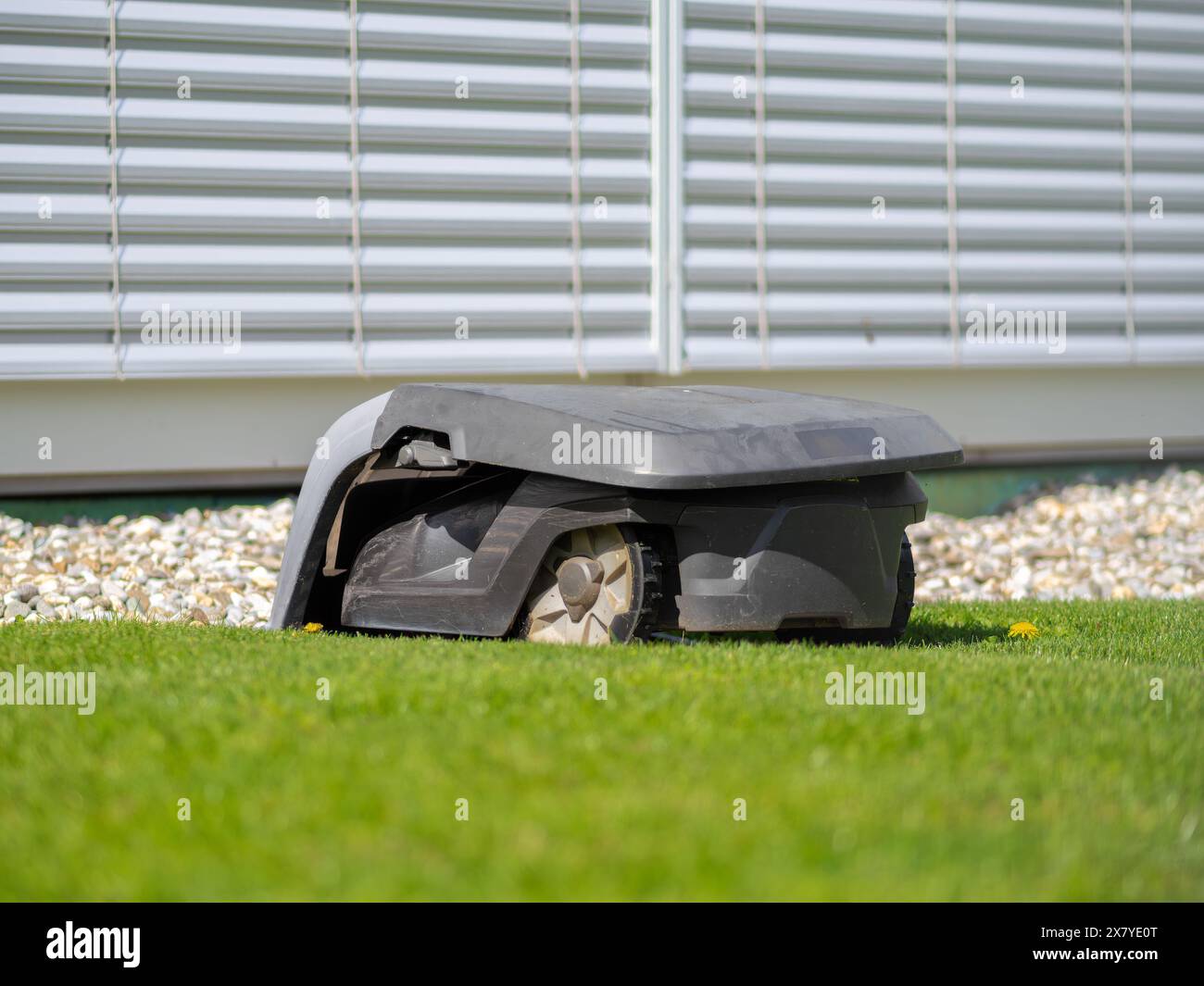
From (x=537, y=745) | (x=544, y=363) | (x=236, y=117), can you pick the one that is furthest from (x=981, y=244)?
(x=537, y=745)

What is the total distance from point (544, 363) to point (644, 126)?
1614mm

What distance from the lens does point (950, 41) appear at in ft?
29.9

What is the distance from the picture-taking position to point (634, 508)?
4.64 meters

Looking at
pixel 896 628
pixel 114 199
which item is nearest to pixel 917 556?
pixel 896 628

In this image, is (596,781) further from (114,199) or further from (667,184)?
(667,184)

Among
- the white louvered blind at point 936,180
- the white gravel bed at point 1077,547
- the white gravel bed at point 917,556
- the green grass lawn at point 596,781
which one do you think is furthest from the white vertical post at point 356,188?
the green grass lawn at point 596,781

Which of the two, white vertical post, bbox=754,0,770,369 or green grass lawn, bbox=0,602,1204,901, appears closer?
green grass lawn, bbox=0,602,1204,901

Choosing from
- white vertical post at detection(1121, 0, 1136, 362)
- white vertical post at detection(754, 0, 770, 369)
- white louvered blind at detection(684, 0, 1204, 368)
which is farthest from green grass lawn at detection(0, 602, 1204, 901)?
white vertical post at detection(1121, 0, 1136, 362)

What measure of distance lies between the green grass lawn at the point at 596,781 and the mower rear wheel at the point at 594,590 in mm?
386

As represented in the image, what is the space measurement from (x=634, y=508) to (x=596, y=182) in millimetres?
4397

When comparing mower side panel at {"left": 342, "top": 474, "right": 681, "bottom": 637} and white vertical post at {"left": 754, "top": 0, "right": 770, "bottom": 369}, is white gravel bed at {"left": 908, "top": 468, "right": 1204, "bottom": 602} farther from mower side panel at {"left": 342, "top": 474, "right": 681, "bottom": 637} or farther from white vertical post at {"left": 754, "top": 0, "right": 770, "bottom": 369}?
mower side panel at {"left": 342, "top": 474, "right": 681, "bottom": 637}

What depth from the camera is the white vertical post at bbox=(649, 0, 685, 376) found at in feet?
28.2

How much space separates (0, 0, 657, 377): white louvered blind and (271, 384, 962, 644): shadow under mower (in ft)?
9.64

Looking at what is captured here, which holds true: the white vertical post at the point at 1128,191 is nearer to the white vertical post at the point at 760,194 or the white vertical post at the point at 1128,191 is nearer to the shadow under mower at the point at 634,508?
the white vertical post at the point at 760,194
